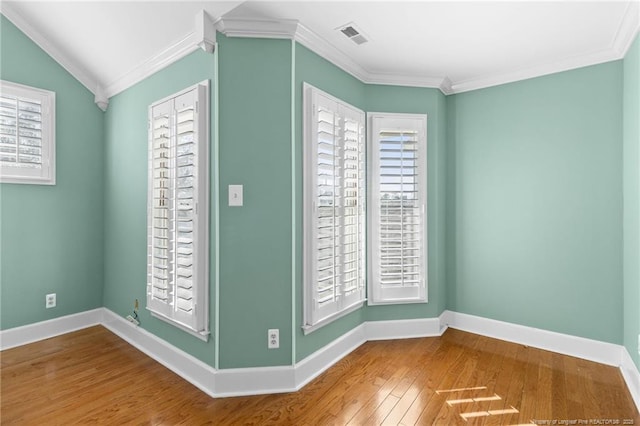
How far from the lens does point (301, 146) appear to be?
231 centimetres

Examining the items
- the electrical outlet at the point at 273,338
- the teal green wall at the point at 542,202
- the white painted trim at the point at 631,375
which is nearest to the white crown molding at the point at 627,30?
the teal green wall at the point at 542,202

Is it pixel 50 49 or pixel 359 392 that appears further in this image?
pixel 50 49

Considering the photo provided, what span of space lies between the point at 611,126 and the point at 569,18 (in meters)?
0.97

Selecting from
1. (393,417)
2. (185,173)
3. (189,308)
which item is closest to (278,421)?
(393,417)

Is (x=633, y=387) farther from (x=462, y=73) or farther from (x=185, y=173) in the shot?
(x=185, y=173)

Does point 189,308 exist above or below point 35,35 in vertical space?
below

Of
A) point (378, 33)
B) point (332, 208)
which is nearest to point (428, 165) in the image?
point (332, 208)

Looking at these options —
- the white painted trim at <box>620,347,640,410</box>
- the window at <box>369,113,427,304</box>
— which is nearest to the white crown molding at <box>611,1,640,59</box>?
the window at <box>369,113,427,304</box>

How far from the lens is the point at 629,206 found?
235cm

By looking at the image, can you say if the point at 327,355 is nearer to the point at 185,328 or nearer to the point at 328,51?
the point at 185,328

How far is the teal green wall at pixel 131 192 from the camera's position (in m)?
2.51

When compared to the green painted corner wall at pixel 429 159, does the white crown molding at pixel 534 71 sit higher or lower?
higher

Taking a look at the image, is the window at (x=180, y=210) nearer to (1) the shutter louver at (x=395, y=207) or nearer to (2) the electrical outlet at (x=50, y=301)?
(2) the electrical outlet at (x=50, y=301)

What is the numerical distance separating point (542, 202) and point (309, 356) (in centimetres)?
236
